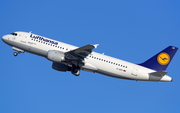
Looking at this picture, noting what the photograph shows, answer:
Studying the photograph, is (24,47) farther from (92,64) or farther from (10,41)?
(92,64)

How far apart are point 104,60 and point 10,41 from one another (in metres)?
17.9

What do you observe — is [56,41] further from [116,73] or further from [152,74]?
[152,74]

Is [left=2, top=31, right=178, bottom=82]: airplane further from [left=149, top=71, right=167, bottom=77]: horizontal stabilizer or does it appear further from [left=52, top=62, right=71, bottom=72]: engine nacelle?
[left=52, top=62, right=71, bottom=72]: engine nacelle

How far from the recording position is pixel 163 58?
51.8 meters

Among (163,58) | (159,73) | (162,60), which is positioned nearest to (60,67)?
(159,73)

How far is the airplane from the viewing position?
4959 cm

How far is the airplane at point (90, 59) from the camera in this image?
49594 mm

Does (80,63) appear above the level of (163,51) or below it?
below

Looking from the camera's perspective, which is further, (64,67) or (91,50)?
(64,67)

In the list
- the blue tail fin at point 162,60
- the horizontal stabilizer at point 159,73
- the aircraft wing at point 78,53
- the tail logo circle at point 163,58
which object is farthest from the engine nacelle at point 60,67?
the tail logo circle at point 163,58

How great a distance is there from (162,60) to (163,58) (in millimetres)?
466

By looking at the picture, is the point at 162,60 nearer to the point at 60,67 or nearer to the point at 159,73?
the point at 159,73

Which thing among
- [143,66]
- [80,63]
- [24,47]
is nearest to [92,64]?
[80,63]

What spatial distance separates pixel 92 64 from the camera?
5062 cm
